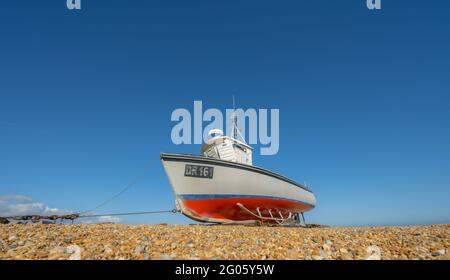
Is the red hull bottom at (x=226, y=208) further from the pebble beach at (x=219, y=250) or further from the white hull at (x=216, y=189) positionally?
the pebble beach at (x=219, y=250)

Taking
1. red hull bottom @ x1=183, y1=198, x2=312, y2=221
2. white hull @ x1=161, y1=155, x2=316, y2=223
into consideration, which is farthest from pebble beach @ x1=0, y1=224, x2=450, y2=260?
red hull bottom @ x1=183, y1=198, x2=312, y2=221

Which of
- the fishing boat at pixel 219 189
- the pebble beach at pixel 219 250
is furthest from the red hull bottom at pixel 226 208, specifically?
the pebble beach at pixel 219 250

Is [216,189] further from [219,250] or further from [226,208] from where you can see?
[219,250]

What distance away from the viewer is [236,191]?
15094 mm

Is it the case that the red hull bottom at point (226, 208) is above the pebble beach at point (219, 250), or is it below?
below

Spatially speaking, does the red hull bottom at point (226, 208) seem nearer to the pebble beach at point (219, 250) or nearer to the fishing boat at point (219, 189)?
the fishing boat at point (219, 189)

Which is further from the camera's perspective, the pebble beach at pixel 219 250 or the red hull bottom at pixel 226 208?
the red hull bottom at pixel 226 208

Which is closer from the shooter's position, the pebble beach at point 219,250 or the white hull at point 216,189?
the pebble beach at point 219,250

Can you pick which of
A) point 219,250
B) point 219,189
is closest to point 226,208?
point 219,189

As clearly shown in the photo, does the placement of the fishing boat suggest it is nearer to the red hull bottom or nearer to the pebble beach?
the red hull bottom

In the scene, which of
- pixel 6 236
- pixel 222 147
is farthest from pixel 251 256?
pixel 222 147

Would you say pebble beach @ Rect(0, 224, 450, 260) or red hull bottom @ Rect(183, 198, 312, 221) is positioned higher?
pebble beach @ Rect(0, 224, 450, 260)
